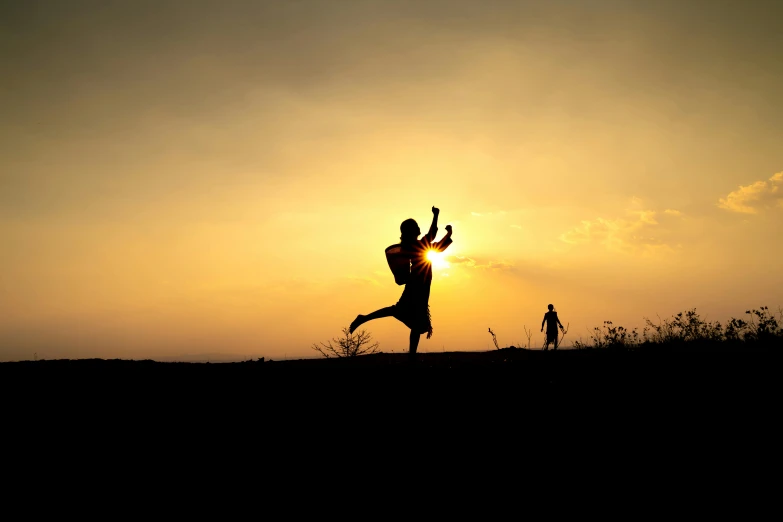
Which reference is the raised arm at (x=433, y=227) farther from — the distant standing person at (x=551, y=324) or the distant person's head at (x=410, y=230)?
the distant standing person at (x=551, y=324)

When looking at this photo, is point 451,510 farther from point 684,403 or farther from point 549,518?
point 684,403

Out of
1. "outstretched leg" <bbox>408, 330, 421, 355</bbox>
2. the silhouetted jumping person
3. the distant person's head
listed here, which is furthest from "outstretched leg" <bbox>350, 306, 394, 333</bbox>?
the distant person's head

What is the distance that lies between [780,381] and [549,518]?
11.4ft

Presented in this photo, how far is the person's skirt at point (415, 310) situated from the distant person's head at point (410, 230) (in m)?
0.81

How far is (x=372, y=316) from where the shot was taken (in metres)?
7.98

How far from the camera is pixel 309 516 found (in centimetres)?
248

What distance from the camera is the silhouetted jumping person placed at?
7582 mm

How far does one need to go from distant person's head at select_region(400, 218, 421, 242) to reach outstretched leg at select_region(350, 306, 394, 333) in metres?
1.22

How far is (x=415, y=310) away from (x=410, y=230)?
53.3 inches

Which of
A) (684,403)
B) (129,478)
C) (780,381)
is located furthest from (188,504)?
(780,381)

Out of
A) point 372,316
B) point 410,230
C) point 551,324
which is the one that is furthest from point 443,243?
point 551,324

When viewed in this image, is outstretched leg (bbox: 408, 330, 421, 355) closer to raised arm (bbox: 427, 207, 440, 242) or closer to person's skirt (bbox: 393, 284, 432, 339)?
person's skirt (bbox: 393, 284, 432, 339)

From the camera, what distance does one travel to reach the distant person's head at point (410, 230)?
25.5 ft

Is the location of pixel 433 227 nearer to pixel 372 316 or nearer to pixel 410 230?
pixel 410 230
